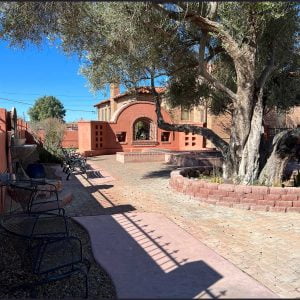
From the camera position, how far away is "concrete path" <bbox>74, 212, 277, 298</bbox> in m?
3.78

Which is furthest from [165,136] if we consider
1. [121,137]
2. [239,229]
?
A: [239,229]

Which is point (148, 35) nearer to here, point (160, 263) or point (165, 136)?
point (160, 263)

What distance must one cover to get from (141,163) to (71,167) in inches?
227

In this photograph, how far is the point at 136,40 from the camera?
9.21m

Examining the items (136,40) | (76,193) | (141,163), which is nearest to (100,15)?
(136,40)

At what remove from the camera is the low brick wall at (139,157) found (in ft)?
61.9

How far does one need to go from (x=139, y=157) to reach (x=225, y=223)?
12.6m

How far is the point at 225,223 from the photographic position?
692cm

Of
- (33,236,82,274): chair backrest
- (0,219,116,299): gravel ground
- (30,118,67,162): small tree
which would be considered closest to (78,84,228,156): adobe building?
(30,118,67,162): small tree

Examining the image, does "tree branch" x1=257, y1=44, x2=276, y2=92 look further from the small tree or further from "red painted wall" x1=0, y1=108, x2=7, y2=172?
the small tree

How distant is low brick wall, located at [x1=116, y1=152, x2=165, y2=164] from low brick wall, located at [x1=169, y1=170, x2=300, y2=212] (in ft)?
33.2

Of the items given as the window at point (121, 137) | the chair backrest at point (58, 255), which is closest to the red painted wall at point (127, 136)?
the window at point (121, 137)

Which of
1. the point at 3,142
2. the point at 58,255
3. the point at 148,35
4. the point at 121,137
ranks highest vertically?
the point at 148,35

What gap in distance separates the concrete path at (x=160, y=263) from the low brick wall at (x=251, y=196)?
2183 millimetres
